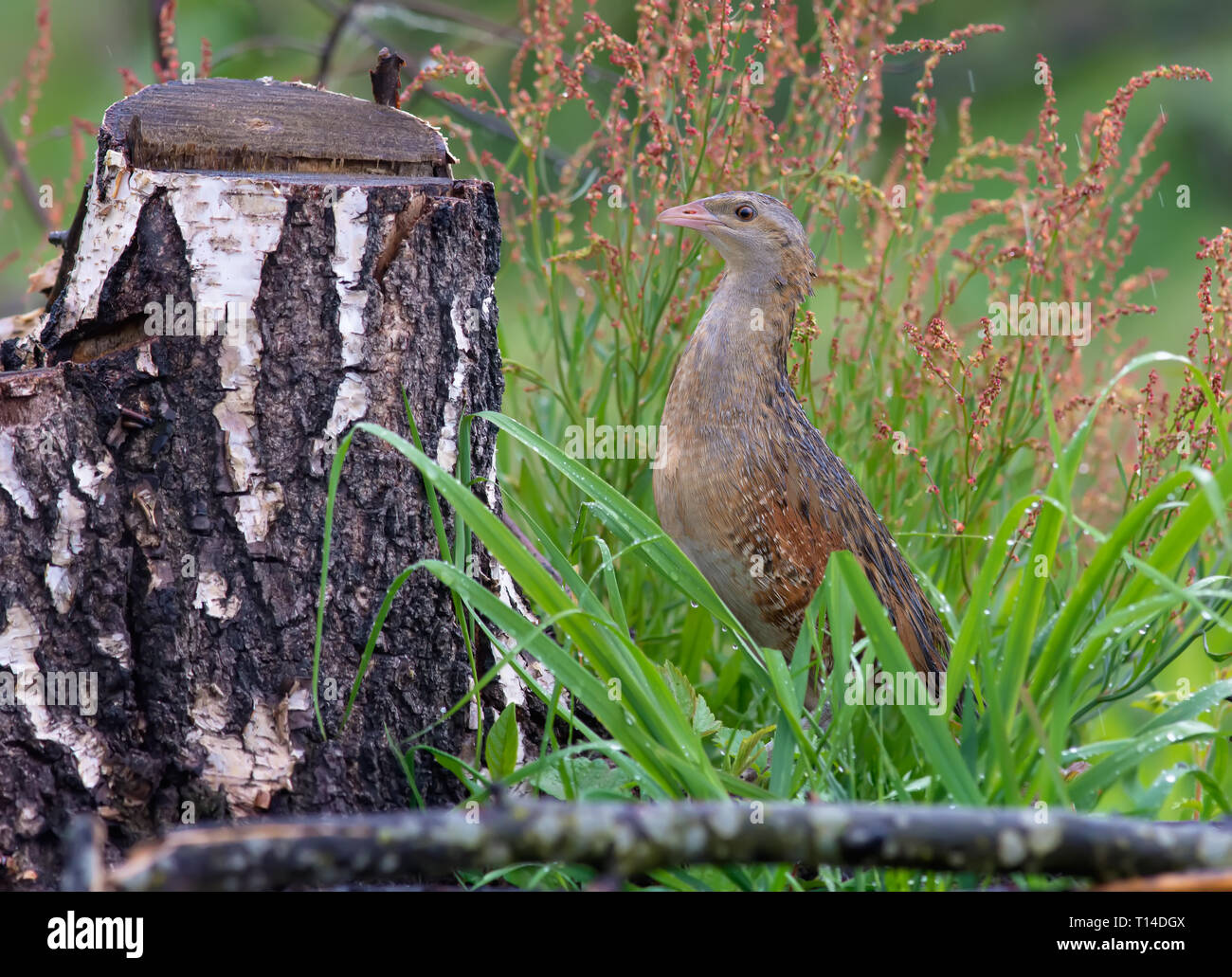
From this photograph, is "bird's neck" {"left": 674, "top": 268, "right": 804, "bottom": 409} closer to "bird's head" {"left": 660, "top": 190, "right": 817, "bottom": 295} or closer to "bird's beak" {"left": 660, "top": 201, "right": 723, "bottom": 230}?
"bird's head" {"left": 660, "top": 190, "right": 817, "bottom": 295}

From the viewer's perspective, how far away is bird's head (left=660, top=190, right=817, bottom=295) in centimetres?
262

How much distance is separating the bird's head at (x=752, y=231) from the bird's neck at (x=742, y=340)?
0.9 inches

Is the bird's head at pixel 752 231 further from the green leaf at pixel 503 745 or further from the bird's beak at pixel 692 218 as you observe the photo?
the green leaf at pixel 503 745

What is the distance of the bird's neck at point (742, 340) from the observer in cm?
258

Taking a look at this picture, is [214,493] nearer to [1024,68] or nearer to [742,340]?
[742,340]

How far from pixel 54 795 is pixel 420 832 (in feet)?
3.08

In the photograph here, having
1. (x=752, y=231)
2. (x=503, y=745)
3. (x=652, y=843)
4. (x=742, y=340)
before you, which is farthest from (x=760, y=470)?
(x=652, y=843)

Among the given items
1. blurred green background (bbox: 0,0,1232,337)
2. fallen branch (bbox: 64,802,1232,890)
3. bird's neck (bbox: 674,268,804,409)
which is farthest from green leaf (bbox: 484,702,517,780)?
blurred green background (bbox: 0,0,1232,337)

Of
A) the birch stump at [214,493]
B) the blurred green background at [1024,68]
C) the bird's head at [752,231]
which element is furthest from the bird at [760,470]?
the blurred green background at [1024,68]

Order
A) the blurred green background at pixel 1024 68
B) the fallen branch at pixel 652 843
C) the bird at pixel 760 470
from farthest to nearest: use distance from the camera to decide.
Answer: the blurred green background at pixel 1024 68, the bird at pixel 760 470, the fallen branch at pixel 652 843

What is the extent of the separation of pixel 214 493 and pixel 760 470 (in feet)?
3.67

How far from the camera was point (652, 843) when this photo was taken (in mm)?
1252

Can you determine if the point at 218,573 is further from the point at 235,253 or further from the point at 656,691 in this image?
the point at 656,691

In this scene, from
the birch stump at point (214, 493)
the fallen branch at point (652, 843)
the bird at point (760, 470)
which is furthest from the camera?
the bird at point (760, 470)
